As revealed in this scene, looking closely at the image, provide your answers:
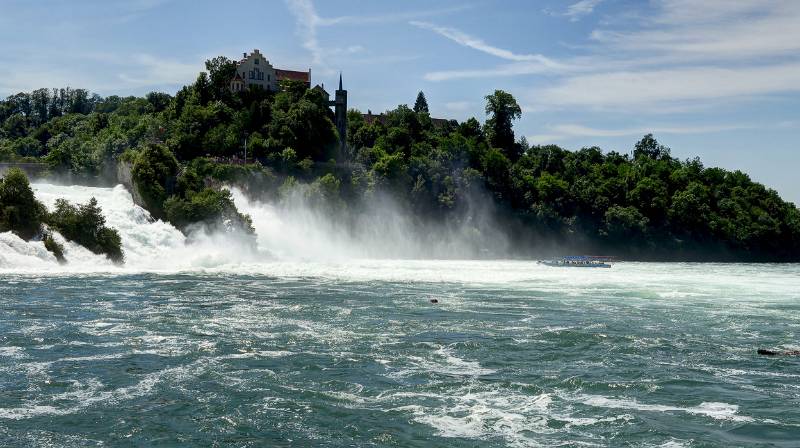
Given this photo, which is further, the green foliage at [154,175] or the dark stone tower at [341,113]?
the dark stone tower at [341,113]

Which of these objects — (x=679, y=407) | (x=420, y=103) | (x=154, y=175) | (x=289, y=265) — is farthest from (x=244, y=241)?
(x=420, y=103)

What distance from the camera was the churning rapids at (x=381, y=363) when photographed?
1997 centimetres

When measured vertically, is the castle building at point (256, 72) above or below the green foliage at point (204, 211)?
above

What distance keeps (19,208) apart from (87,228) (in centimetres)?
473

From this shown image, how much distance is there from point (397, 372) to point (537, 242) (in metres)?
85.6

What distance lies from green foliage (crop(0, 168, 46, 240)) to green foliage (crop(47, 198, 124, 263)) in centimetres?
126

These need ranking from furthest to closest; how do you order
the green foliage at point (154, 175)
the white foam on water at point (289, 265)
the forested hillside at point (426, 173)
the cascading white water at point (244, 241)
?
1. the forested hillside at point (426, 173)
2. the green foliage at point (154, 175)
3. the cascading white water at point (244, 241)
4. the white foam on water at point (289, 265)

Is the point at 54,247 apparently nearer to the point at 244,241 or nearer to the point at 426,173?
the point at 244,241

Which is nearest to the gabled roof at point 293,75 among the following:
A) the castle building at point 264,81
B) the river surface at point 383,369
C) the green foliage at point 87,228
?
the castle building at point 264,81

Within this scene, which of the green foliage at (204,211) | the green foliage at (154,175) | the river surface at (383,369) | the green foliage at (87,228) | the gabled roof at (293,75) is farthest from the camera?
the gabled roof at (293,75)

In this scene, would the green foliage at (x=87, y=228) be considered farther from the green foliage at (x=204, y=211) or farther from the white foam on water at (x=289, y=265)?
the green foliage at (x=204, y=211)

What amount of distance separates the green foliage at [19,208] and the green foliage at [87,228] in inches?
49.8

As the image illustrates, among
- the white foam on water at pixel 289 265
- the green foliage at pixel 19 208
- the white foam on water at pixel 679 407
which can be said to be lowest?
the white foam on water at pixel 679 407

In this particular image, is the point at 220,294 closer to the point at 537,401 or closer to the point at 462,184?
the point at 537,401
